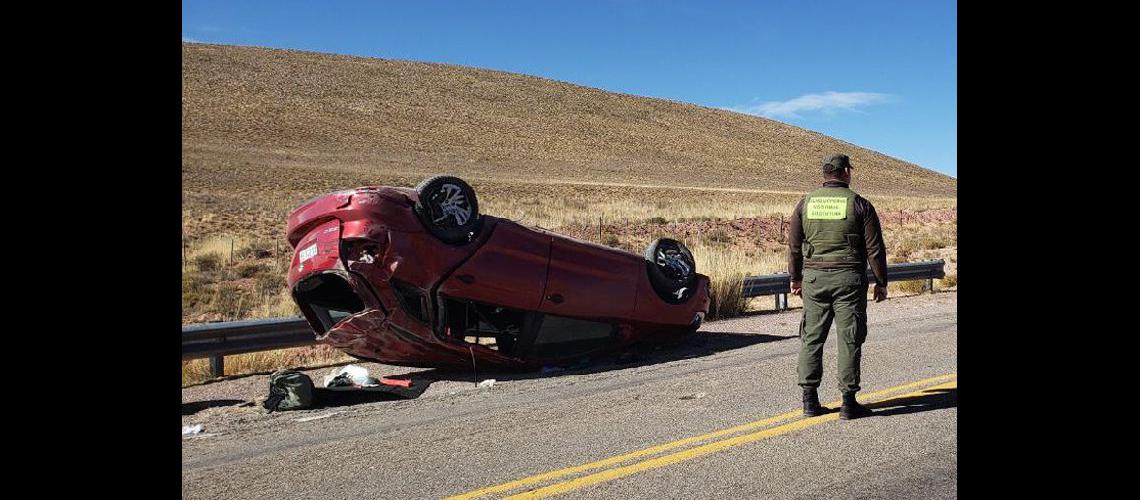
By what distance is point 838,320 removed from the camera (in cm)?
574

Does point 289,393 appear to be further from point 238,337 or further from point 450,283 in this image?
point 238,337

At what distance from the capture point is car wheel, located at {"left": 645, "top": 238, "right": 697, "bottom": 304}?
30.3ft

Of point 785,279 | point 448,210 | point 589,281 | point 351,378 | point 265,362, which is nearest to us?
point 448,210

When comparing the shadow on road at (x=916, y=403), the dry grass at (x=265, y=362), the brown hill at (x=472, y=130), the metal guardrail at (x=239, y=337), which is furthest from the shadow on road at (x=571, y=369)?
the brown hill at (x=472, y=130)

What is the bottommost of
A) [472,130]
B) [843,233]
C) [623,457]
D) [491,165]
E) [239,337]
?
[623,457]

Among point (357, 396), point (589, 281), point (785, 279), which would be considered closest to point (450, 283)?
point (357, 396)

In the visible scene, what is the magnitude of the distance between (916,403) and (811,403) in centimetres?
89

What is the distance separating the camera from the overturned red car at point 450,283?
7.22 meters

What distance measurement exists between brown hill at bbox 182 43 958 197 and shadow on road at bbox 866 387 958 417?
159 feet

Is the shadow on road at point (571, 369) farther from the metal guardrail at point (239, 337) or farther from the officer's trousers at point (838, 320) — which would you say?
the officer's trousers at point (838, 320)

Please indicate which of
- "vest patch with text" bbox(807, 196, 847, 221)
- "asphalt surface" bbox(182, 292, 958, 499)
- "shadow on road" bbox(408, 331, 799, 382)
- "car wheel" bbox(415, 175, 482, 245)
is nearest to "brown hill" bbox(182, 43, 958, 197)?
"shadow on road" bbox(408, 331, 799, 382)

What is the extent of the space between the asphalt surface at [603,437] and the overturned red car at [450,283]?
0.46 meters
